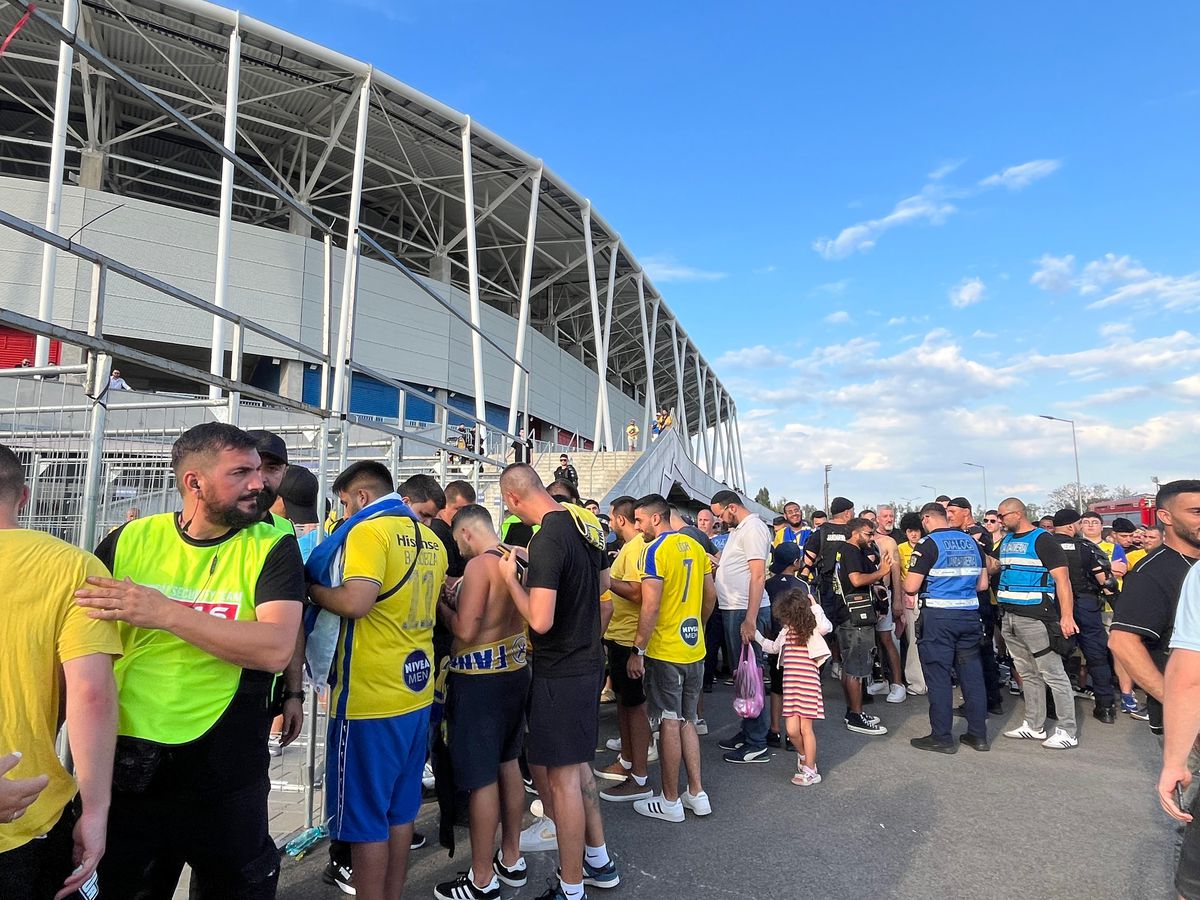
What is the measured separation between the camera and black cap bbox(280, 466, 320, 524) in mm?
3572

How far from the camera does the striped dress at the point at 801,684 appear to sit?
4.93 m

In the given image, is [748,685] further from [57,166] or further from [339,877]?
[57,166]

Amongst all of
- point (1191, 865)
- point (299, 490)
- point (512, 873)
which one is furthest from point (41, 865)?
point (1191, 865)

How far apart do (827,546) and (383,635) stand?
538 cm

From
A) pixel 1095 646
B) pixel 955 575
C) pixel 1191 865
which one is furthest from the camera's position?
pixel 1095 646

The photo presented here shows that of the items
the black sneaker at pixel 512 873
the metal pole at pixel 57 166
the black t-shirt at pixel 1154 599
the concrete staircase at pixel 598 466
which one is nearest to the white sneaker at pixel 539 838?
the black sneaker at pixel 512 873

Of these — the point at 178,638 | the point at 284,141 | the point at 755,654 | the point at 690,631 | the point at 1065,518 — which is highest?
the point at 284,141

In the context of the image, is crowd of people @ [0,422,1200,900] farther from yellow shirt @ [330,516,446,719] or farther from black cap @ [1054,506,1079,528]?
black cap @ [1054,506,1079,528]

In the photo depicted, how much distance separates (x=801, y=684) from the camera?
5.02 m

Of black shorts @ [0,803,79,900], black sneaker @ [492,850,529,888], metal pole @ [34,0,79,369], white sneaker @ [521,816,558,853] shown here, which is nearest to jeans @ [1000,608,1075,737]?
white sneaker @ [521,816,558,853]

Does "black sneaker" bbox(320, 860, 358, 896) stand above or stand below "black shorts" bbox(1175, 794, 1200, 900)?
below

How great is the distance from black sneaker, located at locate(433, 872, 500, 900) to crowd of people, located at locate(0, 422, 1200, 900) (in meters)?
0.01

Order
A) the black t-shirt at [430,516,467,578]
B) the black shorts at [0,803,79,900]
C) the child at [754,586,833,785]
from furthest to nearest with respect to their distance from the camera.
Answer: the child at [754,586,833,785] < the black t-shirt at [430,516,467,578] < the black shorts at [0,803,79,900]

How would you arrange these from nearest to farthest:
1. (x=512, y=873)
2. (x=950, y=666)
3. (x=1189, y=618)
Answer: (x=1189, y=618)
(x=512, y=873)
(x=950, y=666)
